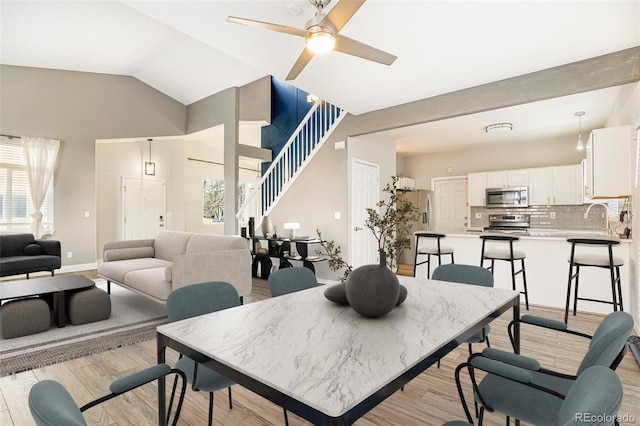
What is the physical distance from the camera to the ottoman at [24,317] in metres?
3.18

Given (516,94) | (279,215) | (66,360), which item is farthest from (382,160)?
(66,360)

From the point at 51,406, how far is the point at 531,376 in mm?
1404

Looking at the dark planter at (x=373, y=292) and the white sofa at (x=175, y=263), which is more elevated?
the dark planter at (x=373, y=292)

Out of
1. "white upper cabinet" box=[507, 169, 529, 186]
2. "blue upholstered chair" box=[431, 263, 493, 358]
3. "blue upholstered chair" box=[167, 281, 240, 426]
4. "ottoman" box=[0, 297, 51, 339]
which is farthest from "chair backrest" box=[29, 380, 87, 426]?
"white upper cabinet" box=[507, 169, 529, 186]

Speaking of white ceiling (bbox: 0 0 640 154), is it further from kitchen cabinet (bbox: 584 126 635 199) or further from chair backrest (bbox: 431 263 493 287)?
chair backrest (bbox: 431 263 493 287)

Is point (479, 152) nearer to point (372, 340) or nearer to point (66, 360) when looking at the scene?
point (372, 340)

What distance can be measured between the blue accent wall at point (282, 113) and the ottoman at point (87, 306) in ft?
17.5

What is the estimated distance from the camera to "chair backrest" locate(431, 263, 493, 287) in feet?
8.02

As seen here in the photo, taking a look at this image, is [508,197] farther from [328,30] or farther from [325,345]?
[325,345]

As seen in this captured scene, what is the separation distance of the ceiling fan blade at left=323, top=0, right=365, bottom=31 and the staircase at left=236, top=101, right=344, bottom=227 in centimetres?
323

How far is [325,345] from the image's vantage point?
1.20 metres

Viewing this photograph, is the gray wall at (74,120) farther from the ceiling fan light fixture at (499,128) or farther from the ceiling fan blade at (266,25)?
the ceiling fan light fixture at (499,128)

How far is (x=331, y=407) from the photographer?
810mm

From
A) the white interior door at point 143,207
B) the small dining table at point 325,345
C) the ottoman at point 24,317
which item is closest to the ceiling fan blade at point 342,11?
the small dining table at point 325,345
